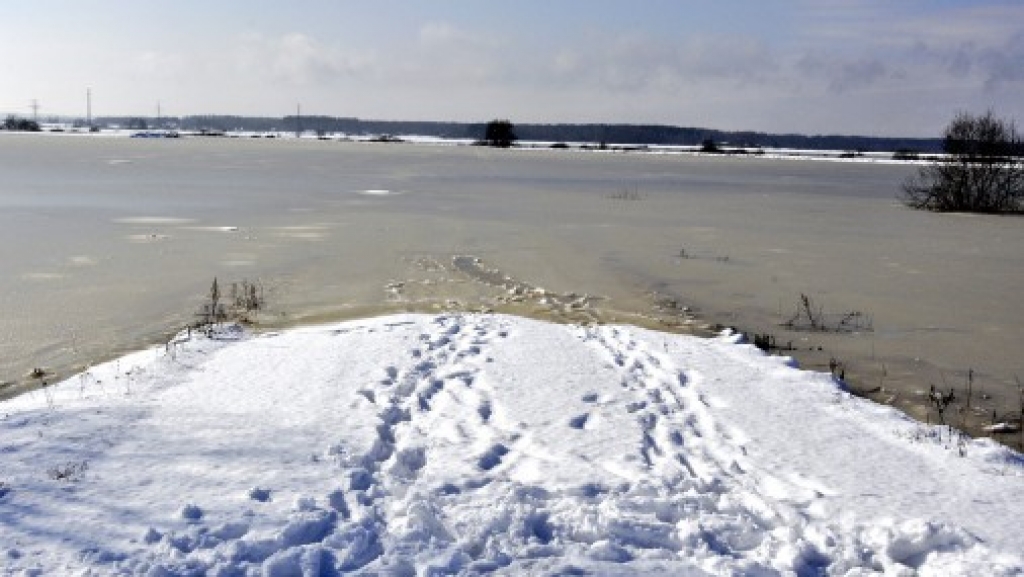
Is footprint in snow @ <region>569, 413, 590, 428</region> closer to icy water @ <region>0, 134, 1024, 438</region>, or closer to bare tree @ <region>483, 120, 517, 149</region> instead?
icy water @ <region>0, 134, 1024, 438</region>

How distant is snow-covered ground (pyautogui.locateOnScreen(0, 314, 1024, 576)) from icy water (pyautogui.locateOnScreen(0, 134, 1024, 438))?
235 centimetres

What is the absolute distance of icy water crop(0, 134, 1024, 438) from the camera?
11.6m

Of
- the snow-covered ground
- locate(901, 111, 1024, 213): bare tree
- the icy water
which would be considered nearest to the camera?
the snow-covered ground

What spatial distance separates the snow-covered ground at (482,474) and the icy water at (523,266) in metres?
2.35

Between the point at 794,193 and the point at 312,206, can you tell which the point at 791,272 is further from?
the point at 794,193

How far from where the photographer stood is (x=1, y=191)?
29656mm

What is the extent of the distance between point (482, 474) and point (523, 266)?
1153 cm

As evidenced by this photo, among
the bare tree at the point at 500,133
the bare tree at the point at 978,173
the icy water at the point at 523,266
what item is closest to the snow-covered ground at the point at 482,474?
the icy water at the point at 523,266

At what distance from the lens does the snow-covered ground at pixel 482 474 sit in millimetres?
4945

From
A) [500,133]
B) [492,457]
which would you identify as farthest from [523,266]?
[500,133]

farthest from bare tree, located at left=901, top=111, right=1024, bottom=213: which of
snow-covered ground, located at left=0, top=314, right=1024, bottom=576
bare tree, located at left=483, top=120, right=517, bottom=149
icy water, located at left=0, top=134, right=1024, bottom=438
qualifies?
bare tree, located at left=483, top=120, right=517, bottom=149

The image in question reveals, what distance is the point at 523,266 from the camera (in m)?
17.6

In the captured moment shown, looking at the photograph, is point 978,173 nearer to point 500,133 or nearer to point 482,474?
point 482,474

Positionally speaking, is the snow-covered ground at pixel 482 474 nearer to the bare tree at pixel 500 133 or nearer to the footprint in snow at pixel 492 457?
the footprint in snow at pixel 492 457
